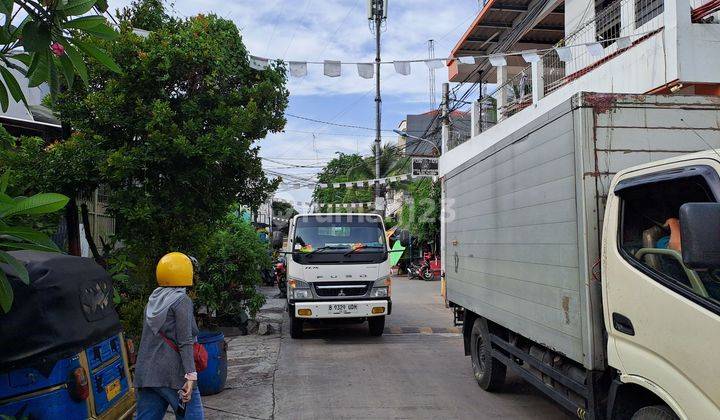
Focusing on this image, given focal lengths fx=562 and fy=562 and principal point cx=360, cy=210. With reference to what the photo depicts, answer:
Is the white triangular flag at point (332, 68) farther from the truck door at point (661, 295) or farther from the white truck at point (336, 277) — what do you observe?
the truck door at point (661, 295)

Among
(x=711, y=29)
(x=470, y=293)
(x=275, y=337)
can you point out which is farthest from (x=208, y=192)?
(x=711, y=29)

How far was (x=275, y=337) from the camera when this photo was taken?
1032 centimetres

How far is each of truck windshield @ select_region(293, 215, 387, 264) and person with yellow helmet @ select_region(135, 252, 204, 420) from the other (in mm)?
6006

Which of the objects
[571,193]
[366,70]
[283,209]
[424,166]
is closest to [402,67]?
[366,70]

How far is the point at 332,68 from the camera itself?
32.8 ft

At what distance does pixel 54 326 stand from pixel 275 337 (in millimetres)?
7378

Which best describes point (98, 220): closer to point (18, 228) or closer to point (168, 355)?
point (168, 355)

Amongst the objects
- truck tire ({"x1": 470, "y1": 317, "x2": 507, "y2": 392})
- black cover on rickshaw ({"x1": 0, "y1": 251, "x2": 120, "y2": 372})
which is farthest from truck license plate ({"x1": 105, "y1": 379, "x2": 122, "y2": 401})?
truck tire ({"x1": 470, "y1": 317, "x2": 507, "y2": 392})

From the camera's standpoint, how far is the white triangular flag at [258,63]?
22.3ft

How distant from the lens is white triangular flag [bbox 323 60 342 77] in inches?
390

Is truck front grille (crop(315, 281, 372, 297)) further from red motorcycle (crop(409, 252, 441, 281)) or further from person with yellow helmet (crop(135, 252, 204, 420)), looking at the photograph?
red motorcycle (crop(409, 252, 441, 281))

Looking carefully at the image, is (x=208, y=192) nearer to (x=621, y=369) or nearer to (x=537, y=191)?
(x=537, y=191)

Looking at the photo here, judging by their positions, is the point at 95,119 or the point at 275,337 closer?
the point at 95,119

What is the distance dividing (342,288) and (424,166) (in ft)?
46.5
